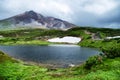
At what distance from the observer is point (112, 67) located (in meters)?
38.7

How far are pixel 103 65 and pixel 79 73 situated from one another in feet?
12.6

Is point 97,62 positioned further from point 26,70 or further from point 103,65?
point 26,70

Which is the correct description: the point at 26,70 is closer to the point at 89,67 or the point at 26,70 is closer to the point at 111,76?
the point at 89,67

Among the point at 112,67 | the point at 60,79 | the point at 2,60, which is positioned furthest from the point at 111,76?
the point at 2,60

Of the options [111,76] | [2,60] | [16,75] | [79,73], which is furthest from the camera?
[2,60]

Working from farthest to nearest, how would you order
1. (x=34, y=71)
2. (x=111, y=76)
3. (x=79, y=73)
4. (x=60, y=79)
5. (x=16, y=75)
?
1. (x=34, y=71)
2. (x=16, y=75)
3. (x=79, y=73)
4. (x=60, y=79)
5. (x=111, y=76)

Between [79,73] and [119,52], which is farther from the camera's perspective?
[119,52]

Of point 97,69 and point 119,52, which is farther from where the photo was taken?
point 119,52

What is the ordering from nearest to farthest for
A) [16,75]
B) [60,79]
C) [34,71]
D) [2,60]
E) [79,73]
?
[60,79] → [79,73] → [16,75] → [34,71] → [2,60]

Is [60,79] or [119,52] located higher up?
[119,52]

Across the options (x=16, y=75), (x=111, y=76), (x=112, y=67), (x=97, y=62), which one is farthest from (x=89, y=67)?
(x=16, y=75)

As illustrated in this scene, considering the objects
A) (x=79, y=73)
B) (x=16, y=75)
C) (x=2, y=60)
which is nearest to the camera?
(x=79, y=73)

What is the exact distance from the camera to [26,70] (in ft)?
159

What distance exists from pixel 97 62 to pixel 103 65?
5.49 ft
